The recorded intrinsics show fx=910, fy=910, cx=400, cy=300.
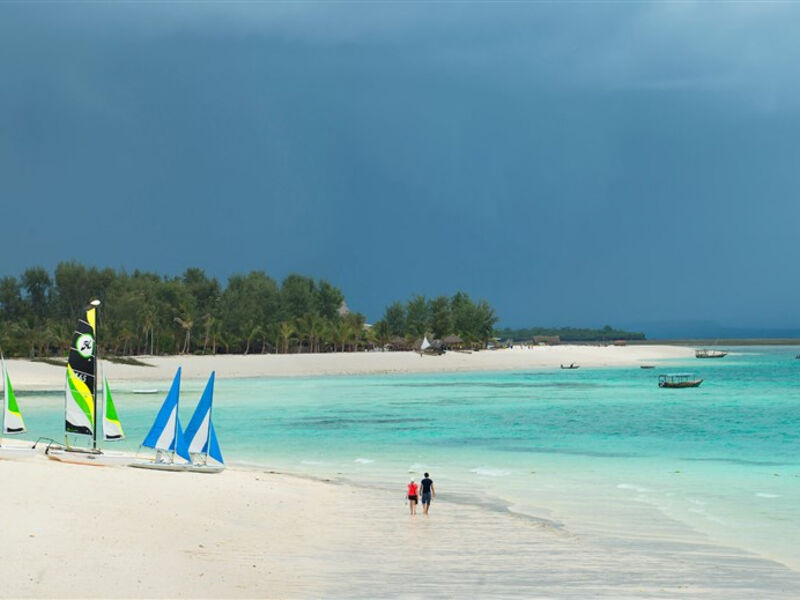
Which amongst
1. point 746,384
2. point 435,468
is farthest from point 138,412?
point 746,384

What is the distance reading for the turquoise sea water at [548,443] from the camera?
74.0 feet

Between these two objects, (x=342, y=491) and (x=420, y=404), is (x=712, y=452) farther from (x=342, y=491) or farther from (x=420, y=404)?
(x=420, y=404)

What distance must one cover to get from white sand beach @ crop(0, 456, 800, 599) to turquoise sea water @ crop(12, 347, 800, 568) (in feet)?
7.66

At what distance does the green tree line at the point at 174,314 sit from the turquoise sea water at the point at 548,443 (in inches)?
1649

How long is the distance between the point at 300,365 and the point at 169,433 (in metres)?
81.1

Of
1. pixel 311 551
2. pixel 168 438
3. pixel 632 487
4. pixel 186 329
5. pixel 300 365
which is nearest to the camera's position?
pixel 311 551

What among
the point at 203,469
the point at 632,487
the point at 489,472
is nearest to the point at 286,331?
the point at 489,472

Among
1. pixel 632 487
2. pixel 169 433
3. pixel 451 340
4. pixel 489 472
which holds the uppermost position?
pixel 451 340

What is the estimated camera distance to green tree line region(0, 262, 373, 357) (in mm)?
113250

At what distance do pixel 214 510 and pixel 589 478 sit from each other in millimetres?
12435

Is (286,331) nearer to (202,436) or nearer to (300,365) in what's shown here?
(300,365)

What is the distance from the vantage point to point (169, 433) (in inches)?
998

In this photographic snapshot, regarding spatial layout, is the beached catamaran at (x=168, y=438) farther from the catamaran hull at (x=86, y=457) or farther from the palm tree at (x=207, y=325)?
the palm tree at (x=207, y=325)

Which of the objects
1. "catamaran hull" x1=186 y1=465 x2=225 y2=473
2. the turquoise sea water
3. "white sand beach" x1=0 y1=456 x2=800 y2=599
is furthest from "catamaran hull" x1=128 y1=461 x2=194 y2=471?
the turquoise sea water
